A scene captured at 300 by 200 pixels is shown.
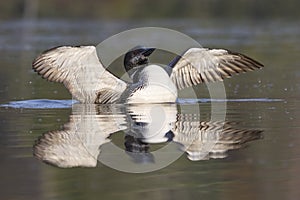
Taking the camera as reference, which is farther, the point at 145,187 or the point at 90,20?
the point at 90,20

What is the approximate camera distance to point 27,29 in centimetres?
3406

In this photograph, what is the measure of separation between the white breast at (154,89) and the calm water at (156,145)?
217 millimetres

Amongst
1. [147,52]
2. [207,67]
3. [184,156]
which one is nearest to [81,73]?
[147,52]

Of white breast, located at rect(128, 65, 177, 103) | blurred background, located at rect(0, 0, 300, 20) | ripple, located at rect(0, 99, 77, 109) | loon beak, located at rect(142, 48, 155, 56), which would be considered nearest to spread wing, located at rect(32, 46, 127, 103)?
ripple, located at rect(0, 99, 77, 109)

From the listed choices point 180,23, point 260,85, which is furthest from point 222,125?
point 180,23

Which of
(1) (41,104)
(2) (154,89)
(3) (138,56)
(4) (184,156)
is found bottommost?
(1) (41,104)

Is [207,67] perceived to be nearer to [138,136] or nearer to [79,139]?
[138,136]

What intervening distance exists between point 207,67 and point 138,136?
353cm

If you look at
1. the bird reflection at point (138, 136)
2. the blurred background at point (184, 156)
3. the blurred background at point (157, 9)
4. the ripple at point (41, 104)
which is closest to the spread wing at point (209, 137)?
the bird reflection at point (138, 136)

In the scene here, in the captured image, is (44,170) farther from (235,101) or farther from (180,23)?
(180,23)

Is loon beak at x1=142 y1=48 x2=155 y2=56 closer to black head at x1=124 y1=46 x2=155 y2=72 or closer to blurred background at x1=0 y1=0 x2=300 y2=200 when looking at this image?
black head at x1=124 y1=46 x2=155 y2=72

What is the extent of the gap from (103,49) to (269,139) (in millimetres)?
15700

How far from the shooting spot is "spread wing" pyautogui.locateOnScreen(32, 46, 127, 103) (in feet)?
39.3

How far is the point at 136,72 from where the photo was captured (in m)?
12.4
